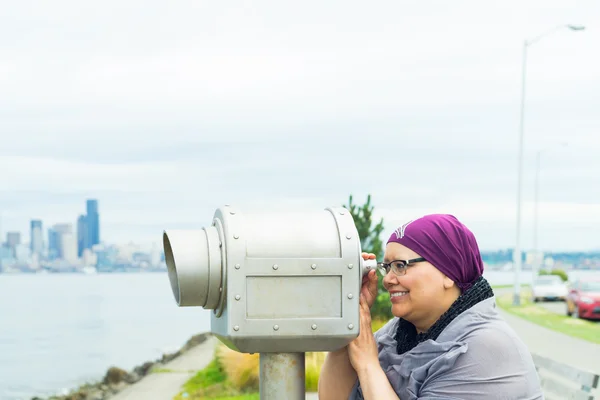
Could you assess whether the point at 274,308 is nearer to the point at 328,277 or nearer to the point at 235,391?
the point at 328,277

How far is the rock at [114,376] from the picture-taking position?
1338cm

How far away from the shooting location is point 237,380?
9.66 meters

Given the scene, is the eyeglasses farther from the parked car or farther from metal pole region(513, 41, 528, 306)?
the parked car

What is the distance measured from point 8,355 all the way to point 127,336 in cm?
282

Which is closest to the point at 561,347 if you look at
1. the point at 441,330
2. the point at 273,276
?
the point at 441,330

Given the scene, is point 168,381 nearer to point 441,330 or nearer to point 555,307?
point 441,330

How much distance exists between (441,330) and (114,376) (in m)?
11.8

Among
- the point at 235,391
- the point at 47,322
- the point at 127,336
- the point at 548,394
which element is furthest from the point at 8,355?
the point at 548,394

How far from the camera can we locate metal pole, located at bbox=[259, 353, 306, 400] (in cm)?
255

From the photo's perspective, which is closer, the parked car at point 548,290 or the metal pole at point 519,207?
the metal pole at point 519,207

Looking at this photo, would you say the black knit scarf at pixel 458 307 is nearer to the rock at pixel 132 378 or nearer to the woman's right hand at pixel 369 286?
the woman's right hand at pixel 369 286

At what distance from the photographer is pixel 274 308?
237 centimetres

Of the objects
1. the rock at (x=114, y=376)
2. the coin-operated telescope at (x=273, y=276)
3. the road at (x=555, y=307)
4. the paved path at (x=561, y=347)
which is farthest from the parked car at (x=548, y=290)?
the coin-operated telescope at (x=273, y=276)

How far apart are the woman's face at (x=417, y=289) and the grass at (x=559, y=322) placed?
14.3 metres
